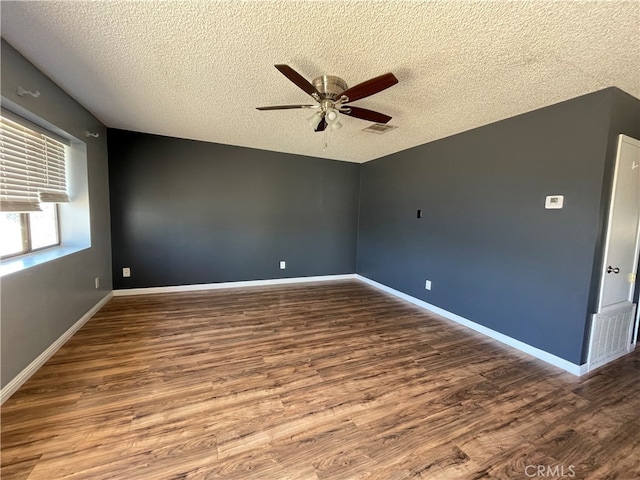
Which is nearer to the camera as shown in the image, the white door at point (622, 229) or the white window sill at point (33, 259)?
the white window sill at point (33, 259)

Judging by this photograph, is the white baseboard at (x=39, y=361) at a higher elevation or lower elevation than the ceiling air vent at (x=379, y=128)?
lower

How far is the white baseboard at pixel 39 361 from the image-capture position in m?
1.75

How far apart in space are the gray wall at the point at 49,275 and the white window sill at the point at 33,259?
0.04 metres

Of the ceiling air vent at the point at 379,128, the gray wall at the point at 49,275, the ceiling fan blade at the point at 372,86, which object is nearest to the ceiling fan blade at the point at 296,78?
the ceiling fan blade at the point at 372,86

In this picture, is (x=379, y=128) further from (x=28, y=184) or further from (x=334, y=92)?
(x=28, y=184)

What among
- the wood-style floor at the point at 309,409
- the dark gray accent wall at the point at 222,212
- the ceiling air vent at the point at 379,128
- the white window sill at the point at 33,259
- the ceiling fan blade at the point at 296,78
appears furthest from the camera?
the dark gray accent wall at the point at 222,212

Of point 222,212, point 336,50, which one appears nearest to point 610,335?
point 336,50

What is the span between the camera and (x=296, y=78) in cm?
166

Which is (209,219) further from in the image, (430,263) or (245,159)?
(430,263)

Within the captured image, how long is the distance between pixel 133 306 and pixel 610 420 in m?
4.67

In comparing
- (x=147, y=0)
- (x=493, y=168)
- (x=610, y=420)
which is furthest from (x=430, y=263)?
(x=147, y=0)

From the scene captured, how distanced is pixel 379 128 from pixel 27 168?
3358 mm

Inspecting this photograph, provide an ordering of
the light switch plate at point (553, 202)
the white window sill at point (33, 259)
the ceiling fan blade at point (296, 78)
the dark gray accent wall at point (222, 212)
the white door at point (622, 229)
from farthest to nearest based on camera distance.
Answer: the dark gray accent wall at point (222, 212), the light switch plate at point (553, 202), the white door at point (622, 229), the white window sill at point (33, 259), the ceiling fan blade at point (296, 78)

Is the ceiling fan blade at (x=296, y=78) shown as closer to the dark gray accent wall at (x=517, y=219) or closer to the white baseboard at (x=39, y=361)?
the dark gray accent wall at (x=517, y=219)
